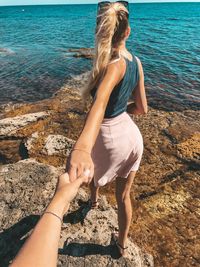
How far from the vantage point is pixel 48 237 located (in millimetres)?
1419

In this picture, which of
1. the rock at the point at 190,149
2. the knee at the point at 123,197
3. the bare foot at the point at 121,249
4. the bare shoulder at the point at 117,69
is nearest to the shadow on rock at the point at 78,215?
the bare foot at the point at 121,249

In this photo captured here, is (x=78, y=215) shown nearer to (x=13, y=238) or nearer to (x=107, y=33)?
(x=13, y=238)

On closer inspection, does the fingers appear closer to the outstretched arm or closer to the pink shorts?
the outstretched arm

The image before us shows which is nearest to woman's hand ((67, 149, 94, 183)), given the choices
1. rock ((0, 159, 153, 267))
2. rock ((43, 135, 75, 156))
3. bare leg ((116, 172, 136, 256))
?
bare leg ((116, 172, 136, 256))

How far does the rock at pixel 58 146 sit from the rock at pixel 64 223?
140 cm

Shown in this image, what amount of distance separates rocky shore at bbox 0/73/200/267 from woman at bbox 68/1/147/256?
22.3 inches

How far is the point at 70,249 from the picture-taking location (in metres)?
3.98

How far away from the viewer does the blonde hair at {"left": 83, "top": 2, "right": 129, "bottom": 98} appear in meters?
2.76

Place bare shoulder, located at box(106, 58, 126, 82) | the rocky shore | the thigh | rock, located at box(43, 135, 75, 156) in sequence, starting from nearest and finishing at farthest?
1. bare shoulder, located at box(106, 58, 126, 82)
2. the thigh
3. the rocky shore
4. rock, located at box(43, 135, 75, 156)

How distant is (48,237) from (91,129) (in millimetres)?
797

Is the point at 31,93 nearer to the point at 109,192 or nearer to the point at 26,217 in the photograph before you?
the point at 109,192

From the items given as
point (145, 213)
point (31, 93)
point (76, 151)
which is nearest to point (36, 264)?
point (76, 151)

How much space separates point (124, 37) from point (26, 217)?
288cm

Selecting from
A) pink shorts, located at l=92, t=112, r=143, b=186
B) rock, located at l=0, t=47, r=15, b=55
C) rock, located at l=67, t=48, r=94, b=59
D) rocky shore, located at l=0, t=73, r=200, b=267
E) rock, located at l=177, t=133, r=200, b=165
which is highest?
pink shorts, located at l=92, t=112, r=143, b=186
